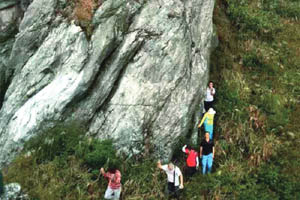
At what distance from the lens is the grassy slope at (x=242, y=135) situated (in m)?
10.9

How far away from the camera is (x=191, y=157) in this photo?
11.7 meters

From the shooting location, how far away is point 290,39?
61.3ft

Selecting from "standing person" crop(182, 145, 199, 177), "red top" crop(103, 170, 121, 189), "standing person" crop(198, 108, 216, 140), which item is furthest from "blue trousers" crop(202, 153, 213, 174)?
"red top" crop(103, 170, 121, 189)

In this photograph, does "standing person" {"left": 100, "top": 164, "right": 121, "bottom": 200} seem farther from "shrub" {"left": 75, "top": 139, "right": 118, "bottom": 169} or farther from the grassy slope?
"shrub" {"left": 75, "top": 139, "right": 118, "bottom": 169}

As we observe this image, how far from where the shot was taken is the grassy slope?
35.9ft

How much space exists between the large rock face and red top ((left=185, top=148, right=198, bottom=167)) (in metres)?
0.76

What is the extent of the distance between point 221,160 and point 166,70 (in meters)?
3.88

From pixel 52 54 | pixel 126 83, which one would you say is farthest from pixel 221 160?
pixel 52 54

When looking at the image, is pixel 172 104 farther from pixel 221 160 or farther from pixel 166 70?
pixel 221 160

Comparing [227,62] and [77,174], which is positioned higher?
[227,62]

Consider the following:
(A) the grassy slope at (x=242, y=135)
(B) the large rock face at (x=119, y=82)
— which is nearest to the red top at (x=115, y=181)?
(A) the grassy slope at (x=242, y=135)

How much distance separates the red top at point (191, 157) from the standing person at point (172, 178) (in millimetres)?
768

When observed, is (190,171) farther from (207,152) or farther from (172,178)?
(172,178)

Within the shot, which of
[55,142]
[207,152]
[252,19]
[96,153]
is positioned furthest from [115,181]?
[252,19]
